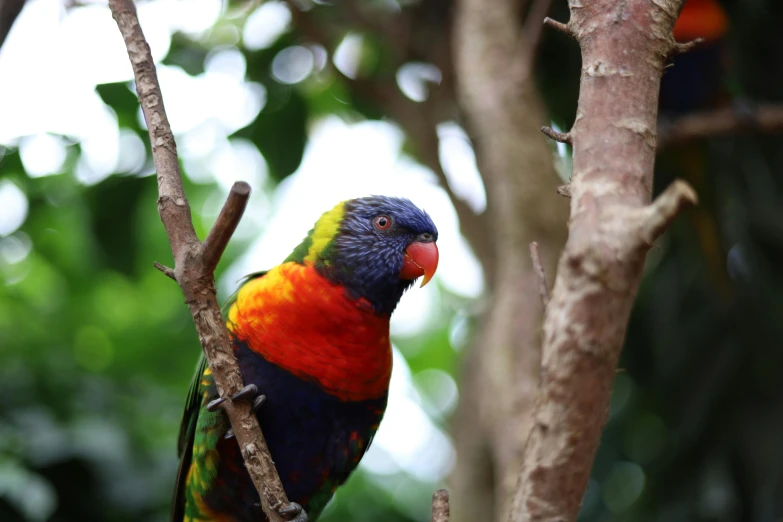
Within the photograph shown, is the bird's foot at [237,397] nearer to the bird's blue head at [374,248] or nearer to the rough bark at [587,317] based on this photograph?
the bird's blue head at [374,248]

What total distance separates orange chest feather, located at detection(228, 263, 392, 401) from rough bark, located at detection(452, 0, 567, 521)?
62 cm

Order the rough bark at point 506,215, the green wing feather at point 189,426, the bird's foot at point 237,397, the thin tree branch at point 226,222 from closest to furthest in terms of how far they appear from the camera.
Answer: the thin tree branch at point 226,222 < the bird's foot at point 237,397 < the green wing feather at point 189,426 < the rough bark at point 506,215

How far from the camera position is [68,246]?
411 cm

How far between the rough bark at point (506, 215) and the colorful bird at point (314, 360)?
50cm

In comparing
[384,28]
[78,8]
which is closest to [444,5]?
[384,28]

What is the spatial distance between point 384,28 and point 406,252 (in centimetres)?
167

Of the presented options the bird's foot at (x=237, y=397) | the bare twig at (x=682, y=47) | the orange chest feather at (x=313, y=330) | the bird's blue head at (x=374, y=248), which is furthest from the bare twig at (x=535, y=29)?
the bird's foot at (x=237, y=397)

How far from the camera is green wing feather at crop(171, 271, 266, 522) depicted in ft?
7.32

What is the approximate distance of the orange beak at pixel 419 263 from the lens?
7.74 ft

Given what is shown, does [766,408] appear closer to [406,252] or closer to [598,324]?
[406,252]

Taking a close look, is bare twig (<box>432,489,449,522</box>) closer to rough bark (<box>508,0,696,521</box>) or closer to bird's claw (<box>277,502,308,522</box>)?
rough bark (<box>508,0,696,521</box>)

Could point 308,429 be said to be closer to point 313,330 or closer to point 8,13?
point 313,330

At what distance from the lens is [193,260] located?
1.56 meters

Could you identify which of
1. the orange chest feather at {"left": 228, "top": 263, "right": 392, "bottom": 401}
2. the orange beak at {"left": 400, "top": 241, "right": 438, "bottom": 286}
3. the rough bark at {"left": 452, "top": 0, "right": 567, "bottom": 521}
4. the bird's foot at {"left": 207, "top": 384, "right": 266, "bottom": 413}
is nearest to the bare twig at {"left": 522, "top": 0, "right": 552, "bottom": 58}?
the rough bark at {"left": 452, "top": 0, "right": 567, "bottom": 521}
